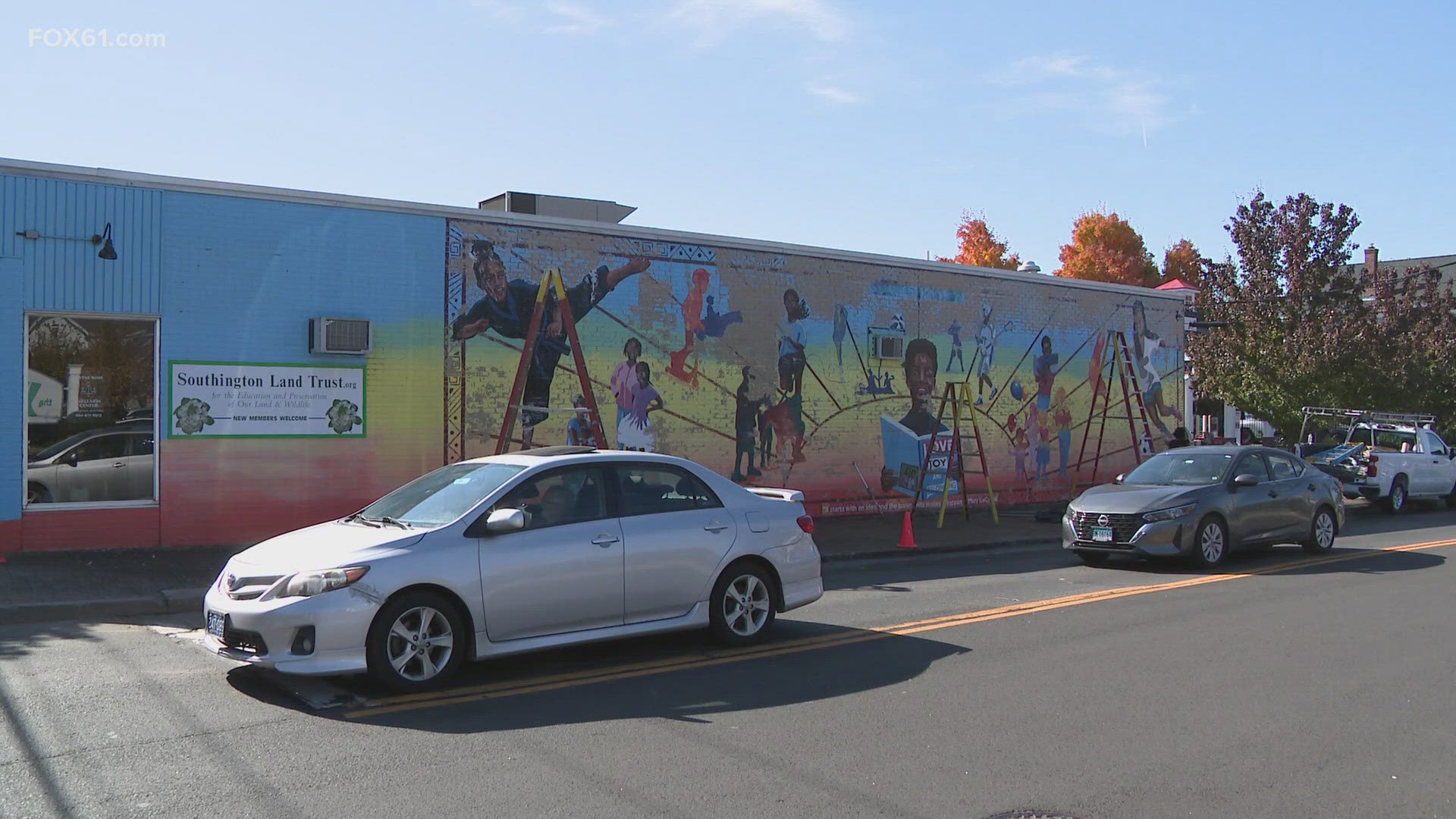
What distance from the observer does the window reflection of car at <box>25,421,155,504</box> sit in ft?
43.7

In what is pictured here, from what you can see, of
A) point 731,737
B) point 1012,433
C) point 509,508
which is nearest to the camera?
point 731,737

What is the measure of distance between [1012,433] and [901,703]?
16710 mm

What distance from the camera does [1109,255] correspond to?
57844 mm

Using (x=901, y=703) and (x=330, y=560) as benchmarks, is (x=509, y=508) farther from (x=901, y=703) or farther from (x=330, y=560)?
(x=901, y=703)

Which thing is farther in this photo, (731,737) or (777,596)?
(777,596)

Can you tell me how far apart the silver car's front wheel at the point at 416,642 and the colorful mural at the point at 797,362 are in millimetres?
8807

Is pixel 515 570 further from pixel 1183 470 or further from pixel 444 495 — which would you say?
pixel 1183 470

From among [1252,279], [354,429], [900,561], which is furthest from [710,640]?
[1252,279]

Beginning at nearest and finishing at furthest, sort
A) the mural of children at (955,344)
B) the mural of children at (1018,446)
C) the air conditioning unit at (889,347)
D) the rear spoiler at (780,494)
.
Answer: the rear spoiler at (780,494)
the air conditioning unit at (889,347)
the mural of children at (955,344)
the mural of children at (1018,446)

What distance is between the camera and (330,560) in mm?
7141

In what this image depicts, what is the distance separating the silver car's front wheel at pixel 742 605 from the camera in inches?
343

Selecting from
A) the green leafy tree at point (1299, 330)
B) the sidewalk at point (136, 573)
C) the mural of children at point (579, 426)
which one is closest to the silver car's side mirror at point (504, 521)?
the sidewalk at point (136, 573)

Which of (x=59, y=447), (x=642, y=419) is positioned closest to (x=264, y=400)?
(x=59, y=447)

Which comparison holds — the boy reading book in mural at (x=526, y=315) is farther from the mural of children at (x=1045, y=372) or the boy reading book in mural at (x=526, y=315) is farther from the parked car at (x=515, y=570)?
the mural of children at (x=1045, y=372)
